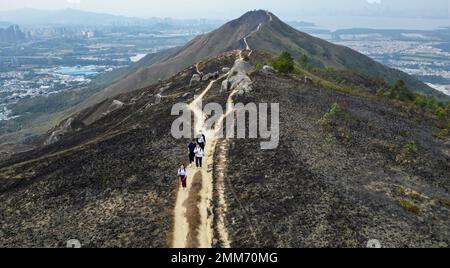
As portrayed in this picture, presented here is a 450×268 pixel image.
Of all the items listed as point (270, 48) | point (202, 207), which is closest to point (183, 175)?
point (202, 207)

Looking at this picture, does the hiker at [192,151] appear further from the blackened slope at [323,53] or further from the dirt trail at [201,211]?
the blackened slope at [323,53]

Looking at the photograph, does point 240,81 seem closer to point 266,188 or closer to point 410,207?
point 266,188

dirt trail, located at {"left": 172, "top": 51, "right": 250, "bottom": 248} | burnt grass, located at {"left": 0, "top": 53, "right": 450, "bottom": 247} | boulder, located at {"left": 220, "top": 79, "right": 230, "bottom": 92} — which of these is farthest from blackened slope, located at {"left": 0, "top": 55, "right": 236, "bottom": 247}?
boulder, located at {"left": 220, "top": 79, "right": 230, "bottom": 92}

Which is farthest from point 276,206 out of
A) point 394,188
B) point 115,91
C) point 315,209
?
point 115,91

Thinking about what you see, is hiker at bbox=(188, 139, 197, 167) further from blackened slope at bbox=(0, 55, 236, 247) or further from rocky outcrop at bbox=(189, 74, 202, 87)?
rocky outcrop at bbox=(189, 74, 202, 87)
